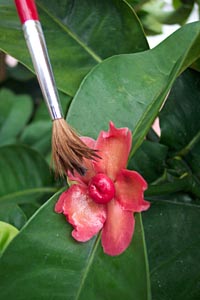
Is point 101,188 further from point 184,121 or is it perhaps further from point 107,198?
point 184,121

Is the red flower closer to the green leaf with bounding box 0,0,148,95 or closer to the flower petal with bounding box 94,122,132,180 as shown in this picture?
the flower petal with bounding box 94,122,132,180

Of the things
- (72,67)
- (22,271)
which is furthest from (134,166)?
(22,271)

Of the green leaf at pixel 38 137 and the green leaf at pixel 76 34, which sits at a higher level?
the green leaf at pixel 76 34

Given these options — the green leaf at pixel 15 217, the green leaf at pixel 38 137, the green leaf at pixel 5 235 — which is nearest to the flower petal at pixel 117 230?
the green leaf at pixel 5 235

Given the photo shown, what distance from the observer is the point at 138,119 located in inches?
16.7

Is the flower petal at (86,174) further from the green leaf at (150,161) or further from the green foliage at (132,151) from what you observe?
the green leaf at (150,161)

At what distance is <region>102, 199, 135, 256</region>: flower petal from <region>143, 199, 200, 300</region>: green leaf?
0.35ft

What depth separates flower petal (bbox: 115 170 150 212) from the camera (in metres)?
0.36

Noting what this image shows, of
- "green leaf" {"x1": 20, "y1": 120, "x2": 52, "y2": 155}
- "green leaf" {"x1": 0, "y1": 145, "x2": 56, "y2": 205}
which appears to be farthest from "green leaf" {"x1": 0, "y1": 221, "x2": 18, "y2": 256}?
"green leaf" {"x1": 20, "y1": 120, "x2": 52, "y2": 155}

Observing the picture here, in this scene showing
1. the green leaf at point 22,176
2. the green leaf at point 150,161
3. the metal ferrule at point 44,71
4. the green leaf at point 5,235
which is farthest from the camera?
the green leaf at point 22,176

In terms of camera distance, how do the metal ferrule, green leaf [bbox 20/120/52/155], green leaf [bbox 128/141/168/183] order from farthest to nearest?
green leaf [bbox 20/120/52/155]
green leaf [bbox 128/141/168/183]
the metal ferrule

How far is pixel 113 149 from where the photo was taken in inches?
14.9

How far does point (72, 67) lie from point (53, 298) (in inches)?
9.2

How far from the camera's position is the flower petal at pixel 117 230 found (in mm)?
370
